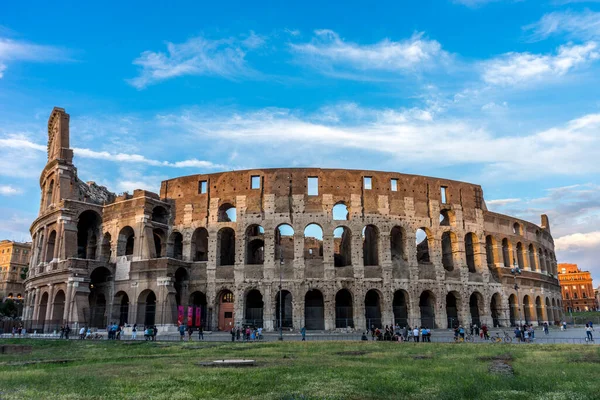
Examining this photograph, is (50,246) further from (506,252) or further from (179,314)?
(506,252)

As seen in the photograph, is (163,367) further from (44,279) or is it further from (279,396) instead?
(44,279)

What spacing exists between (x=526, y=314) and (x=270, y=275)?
27.2 m

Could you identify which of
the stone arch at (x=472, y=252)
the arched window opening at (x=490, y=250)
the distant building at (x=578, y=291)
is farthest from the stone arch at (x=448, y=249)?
the distant building at (x=578, y=291)

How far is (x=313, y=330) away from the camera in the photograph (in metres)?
37.4

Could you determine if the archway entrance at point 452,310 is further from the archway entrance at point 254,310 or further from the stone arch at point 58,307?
the stone arch at point 58,307

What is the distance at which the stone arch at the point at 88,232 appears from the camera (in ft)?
145

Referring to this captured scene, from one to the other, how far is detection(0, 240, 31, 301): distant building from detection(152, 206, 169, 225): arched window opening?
59.8 metres

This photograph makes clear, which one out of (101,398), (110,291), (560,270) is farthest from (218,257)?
(560,270)

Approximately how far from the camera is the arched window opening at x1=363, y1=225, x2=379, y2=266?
4059 centimetres

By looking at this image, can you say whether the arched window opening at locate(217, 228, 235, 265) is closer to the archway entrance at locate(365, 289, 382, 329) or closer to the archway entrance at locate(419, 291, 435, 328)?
the archway entrance at locate(365, 289, 382, 329)

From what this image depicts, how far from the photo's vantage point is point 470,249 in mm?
44594

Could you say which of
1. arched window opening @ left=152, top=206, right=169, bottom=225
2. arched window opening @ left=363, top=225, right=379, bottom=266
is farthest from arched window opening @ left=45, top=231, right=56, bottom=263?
arched window opening @ left=363, top=225, right=379, bottom=266

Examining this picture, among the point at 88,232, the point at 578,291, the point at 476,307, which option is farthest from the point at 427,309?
the point at 578,291

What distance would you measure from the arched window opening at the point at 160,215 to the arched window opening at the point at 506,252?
32.5 metres
